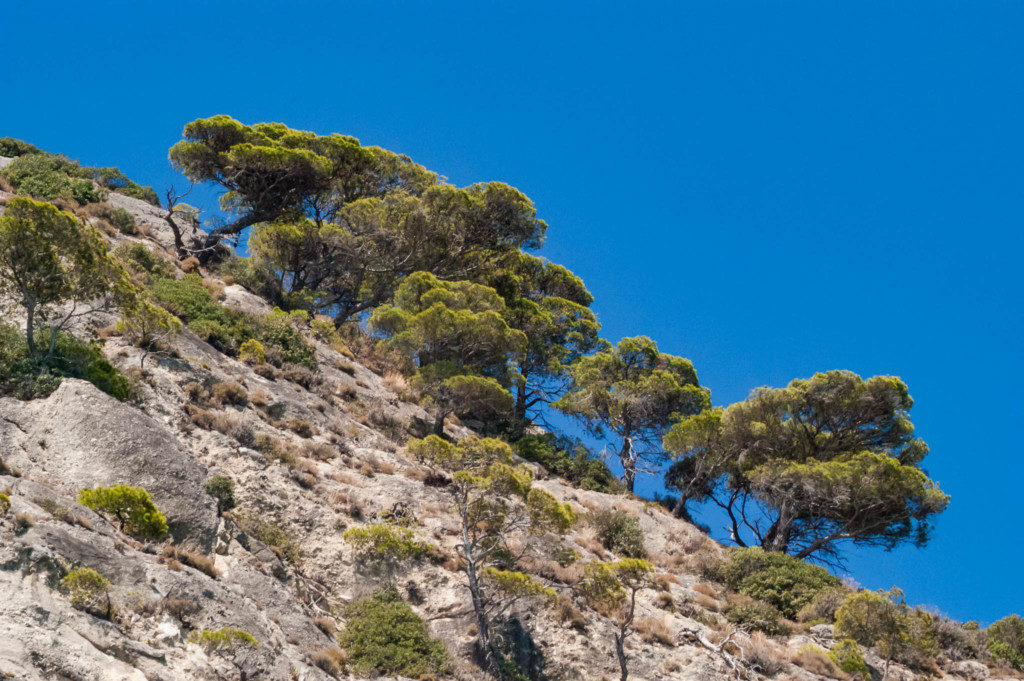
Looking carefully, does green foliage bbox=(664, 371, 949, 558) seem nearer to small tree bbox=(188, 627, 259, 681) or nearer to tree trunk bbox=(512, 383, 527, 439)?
tree trunk bbox=(512, 383, 527, 439)

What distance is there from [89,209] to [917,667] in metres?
31.1

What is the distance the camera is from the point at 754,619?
22.2 meters

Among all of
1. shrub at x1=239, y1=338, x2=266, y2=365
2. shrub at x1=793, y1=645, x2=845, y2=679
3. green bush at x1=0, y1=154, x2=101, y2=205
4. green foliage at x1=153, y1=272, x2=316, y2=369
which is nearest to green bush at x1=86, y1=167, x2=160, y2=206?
green bush at x1=0, y1=154, x2=101, y2=205

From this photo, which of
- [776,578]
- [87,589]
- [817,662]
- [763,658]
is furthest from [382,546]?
[776,578]

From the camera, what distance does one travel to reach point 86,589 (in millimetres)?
11578

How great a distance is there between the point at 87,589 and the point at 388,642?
6.46 m

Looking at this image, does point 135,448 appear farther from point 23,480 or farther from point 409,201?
point 409,201

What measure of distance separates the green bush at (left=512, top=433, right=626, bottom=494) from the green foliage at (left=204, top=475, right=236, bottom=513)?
15.3m

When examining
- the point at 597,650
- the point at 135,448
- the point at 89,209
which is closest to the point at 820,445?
the point at 597,650

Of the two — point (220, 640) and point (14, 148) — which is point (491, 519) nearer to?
point (220, 640)

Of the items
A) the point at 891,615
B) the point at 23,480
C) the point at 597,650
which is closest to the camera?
the point at 23,480

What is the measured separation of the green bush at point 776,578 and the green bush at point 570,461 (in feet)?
21.8

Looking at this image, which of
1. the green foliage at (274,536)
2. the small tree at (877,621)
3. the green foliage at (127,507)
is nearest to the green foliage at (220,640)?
the green foliage at (127,507)

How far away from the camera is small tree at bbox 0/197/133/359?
17.6 m
